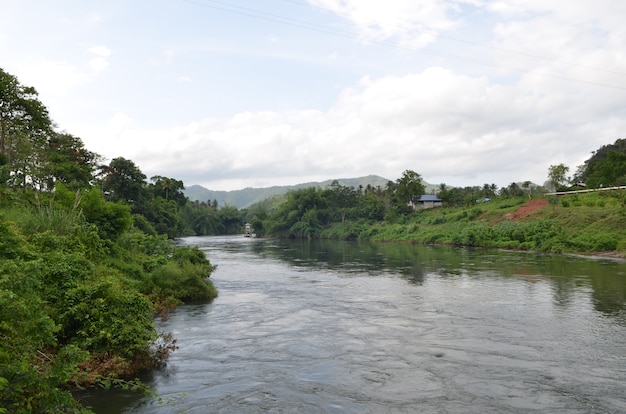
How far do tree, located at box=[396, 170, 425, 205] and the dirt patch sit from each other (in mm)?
28970

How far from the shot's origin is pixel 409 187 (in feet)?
288

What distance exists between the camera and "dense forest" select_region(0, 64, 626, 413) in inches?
282

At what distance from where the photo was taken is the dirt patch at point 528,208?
55.6 metres

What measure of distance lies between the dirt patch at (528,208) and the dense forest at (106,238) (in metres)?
1.14

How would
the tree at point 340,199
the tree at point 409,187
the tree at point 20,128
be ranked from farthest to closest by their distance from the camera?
the tree at point 340,199
the tree at point 409,187
the tree at point 20,128

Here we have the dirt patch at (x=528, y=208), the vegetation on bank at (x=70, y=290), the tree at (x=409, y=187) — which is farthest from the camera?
the tree at (x=409, y=187)

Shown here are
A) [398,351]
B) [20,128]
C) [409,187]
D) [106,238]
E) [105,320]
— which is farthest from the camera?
[409,187]

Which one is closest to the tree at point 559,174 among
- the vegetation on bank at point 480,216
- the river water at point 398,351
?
the vegetation on bank at point 480,216

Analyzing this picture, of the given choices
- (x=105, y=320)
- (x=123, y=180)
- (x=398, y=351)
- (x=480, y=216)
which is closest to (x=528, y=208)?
(x=480, y=216)

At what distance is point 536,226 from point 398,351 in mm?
40461

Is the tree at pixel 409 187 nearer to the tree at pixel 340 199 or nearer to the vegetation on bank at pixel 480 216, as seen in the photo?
the vegetation on bank at pixel 480 216

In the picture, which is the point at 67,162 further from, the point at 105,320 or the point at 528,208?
the point at 528,208

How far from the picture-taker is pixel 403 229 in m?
75.9

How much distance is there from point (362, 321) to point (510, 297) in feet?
26.8
